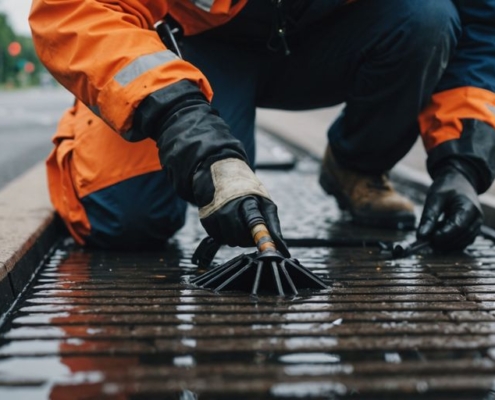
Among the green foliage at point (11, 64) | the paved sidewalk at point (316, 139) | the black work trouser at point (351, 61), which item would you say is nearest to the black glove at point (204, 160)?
the black work trouser at point (351, 61)

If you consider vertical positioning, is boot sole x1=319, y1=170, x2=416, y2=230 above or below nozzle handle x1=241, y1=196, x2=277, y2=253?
below

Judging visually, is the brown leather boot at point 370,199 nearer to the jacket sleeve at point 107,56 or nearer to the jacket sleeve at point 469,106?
the jacket sleeve at point 469,106

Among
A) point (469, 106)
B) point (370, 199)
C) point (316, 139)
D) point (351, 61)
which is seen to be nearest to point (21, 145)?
point (316, 139)

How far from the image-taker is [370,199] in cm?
309

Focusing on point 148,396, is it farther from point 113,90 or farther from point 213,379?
point 113,90

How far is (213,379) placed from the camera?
4.42 feet

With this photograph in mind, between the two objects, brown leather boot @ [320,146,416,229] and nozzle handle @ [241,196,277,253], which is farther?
brown leather boot @ [320,146,416,229]

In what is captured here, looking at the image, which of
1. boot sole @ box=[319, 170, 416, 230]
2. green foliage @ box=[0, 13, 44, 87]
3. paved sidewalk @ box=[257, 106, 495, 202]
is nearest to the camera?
boot sole @ box=[319, 170, 416, 230]

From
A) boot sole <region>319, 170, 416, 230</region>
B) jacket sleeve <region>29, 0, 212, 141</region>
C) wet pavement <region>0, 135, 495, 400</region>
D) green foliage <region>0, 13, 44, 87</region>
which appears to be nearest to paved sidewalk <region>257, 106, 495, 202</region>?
boot sole <region>319, 170, 416, 230</region>

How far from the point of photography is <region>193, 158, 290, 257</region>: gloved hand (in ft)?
6.17

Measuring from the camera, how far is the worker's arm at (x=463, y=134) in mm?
2479

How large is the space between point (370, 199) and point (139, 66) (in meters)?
1.36

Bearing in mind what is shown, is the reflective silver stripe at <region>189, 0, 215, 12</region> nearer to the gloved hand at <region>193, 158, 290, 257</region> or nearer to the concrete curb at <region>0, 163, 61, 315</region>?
the gloved hand at <region>193, 158, 290, 257</region>

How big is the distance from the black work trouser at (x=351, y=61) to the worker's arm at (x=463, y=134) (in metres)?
0.06
